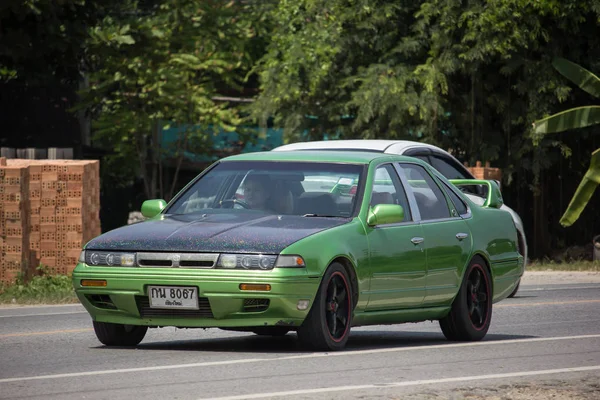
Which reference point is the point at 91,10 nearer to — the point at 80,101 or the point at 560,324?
the point at 80,101

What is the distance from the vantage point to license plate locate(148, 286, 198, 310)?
392 inches

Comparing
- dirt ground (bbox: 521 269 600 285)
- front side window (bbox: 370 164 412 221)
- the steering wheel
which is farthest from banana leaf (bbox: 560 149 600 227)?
the steering wheel

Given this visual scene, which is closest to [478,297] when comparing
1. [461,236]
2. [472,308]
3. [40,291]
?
[472,308]

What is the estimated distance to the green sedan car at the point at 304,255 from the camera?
9945 millimetres

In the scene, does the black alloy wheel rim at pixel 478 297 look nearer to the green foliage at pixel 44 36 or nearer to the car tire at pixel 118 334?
the car tire at pixel 118 334

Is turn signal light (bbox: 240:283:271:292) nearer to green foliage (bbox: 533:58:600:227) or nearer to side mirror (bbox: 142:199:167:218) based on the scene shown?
side mirror (bbox: 142:199:167:218)

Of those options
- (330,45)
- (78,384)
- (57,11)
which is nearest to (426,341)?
(78,384)

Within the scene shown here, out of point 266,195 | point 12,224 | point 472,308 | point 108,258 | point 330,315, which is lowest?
point 472,308

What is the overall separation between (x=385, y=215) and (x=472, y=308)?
5.90 ft

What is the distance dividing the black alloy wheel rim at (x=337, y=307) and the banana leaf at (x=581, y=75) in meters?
12.7

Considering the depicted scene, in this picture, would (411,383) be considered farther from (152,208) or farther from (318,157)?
(152,208)

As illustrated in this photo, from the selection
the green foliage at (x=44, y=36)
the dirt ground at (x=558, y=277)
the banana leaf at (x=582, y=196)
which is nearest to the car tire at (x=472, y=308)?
the banana leaf at (x=582, y=196)

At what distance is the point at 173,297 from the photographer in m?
10.0

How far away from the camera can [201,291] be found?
991 cm
